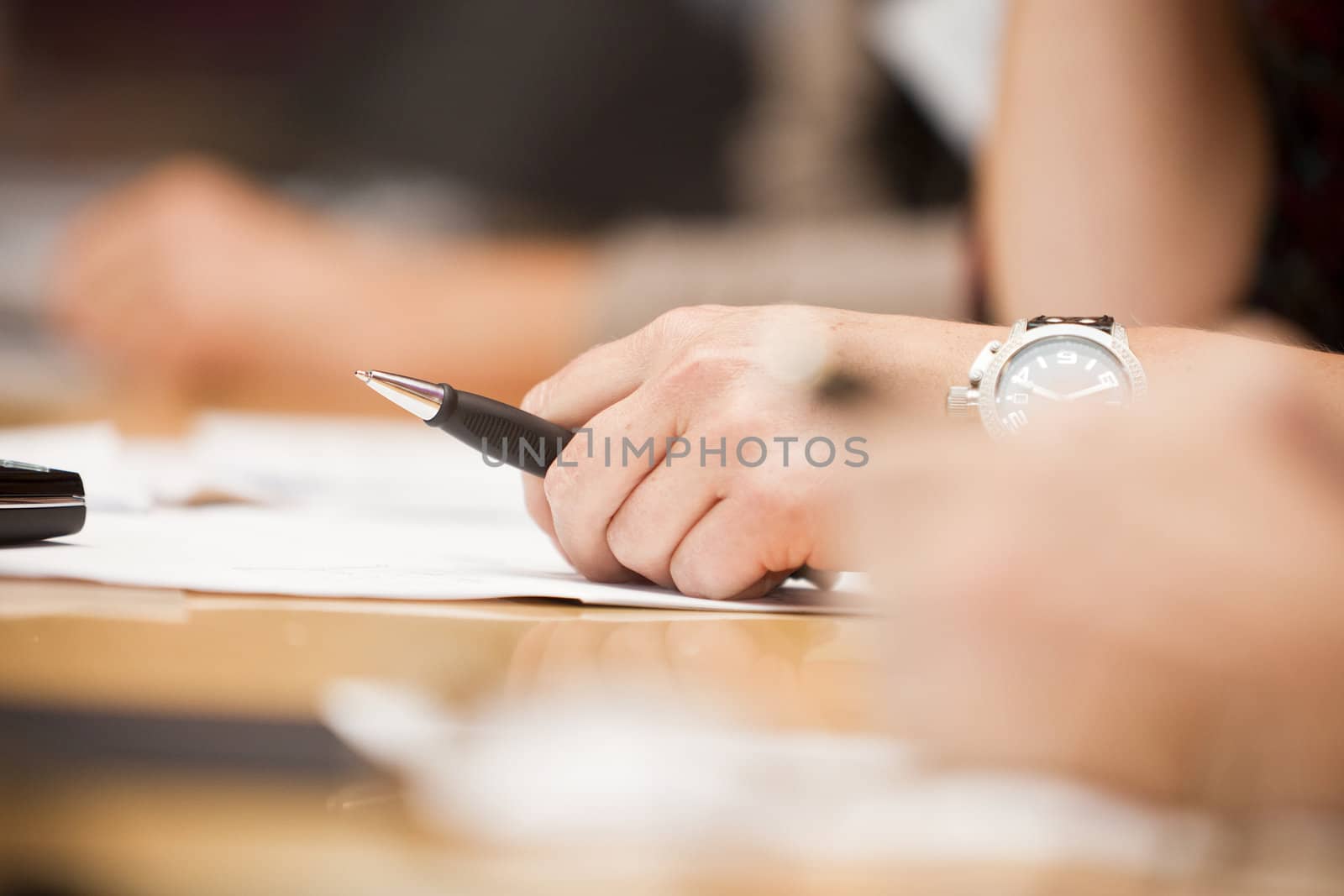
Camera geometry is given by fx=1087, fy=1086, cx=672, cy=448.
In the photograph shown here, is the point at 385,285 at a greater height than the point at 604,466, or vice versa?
the point at 385,285

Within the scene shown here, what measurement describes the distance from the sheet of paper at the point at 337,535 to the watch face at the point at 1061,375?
10cm

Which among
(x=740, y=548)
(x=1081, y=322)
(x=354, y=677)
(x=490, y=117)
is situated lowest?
(x=354, y=677)

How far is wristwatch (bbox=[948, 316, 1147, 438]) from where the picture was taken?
1.28ft

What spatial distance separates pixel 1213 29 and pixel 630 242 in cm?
62

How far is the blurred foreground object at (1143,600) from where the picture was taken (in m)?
0.20

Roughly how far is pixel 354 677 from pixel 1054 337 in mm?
299

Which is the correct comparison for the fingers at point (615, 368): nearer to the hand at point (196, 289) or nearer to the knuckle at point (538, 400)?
the knuckle at point (538, 400)

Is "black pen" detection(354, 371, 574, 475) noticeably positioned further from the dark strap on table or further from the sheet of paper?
the dark strap on table

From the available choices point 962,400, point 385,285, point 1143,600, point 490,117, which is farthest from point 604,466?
point 490,117

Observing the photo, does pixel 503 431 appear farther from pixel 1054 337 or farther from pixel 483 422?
pixel 1054 337

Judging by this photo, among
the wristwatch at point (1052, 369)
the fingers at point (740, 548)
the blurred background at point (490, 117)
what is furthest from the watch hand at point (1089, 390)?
the blurred background at point (490, 117)

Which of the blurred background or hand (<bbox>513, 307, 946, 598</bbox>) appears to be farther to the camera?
the blurred background

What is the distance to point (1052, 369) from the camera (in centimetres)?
42

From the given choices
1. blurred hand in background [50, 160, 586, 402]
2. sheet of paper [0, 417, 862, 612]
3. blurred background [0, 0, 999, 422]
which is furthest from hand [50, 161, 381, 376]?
sheet of paper [0, 417, 862, 612]
